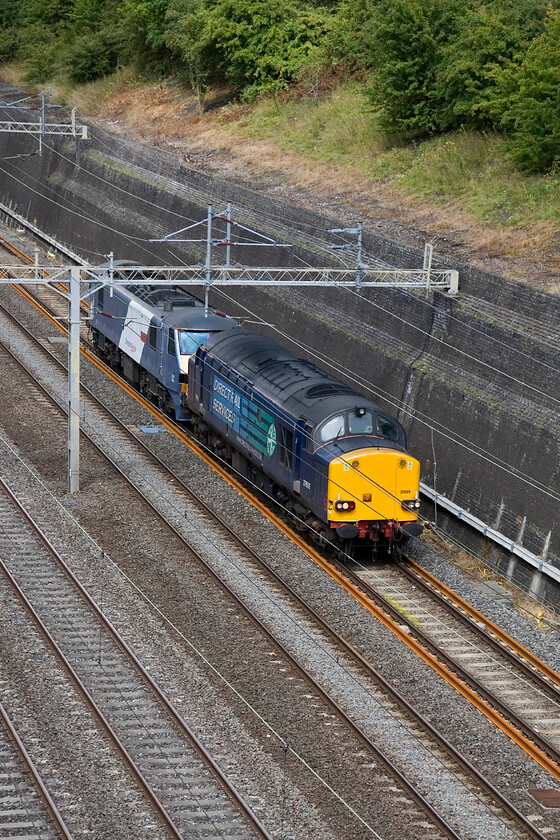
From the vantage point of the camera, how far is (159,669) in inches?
754

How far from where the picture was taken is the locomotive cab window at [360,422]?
944 inches

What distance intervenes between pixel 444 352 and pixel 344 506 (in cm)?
735

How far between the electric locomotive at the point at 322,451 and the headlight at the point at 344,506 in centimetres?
2

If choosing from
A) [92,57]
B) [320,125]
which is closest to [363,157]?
[320,125]

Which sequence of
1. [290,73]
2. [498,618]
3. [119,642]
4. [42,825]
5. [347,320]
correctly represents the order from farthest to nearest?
[290,73] → [347,320] → [498,618] → [119,642] → [42,825]

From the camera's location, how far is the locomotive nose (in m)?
23.2

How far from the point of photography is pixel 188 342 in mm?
31500

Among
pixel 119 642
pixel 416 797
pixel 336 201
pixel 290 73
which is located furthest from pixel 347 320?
pixel 290 73

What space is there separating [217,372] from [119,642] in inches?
397

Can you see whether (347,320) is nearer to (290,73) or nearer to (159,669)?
(159,669)

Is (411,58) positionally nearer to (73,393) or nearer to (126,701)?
(73,393)

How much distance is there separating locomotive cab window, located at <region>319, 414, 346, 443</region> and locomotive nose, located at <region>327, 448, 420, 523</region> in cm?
71

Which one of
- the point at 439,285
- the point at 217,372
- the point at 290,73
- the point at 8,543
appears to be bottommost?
the point at 8,543

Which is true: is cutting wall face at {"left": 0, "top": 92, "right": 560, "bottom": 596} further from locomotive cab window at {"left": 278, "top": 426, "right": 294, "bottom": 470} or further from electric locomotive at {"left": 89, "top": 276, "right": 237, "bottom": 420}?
locomotive cab window at {"left": 278, "top": 426, "right": 294, "bottom": 470}
